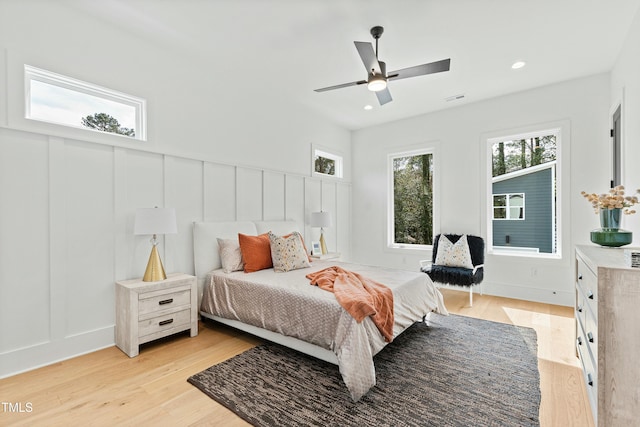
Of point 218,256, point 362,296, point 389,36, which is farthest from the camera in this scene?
point 218,256

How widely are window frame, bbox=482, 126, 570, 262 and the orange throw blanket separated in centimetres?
297

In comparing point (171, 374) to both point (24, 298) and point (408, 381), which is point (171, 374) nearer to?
point (24, 298)

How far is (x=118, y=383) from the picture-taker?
2.19 m

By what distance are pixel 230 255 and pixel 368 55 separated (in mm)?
2468

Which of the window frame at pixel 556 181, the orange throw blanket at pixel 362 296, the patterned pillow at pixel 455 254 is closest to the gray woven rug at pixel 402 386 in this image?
the orange throw blanket at pixel 362 296

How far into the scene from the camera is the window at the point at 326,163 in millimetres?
5430

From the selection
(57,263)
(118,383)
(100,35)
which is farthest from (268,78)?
(118,383)

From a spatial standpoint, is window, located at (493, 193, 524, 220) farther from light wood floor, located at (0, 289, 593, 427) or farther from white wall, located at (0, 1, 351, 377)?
white wall, located at (0, 1, 351, 377)

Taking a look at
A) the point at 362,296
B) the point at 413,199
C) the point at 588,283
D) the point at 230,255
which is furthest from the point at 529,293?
the point at 230,255

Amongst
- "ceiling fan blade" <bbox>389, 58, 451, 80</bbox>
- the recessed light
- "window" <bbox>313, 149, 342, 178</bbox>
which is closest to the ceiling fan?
"ceiling fan blade" <bbox>389, 58, 451, 80</bbox>

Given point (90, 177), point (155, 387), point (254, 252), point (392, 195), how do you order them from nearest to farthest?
point (155, 387) < point (90, 177) < point (254, 252) < point (392, 195)

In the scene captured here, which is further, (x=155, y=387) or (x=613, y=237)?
(x=613, y=237)

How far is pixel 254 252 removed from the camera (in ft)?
11.0

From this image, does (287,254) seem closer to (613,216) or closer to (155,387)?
(155,387)
